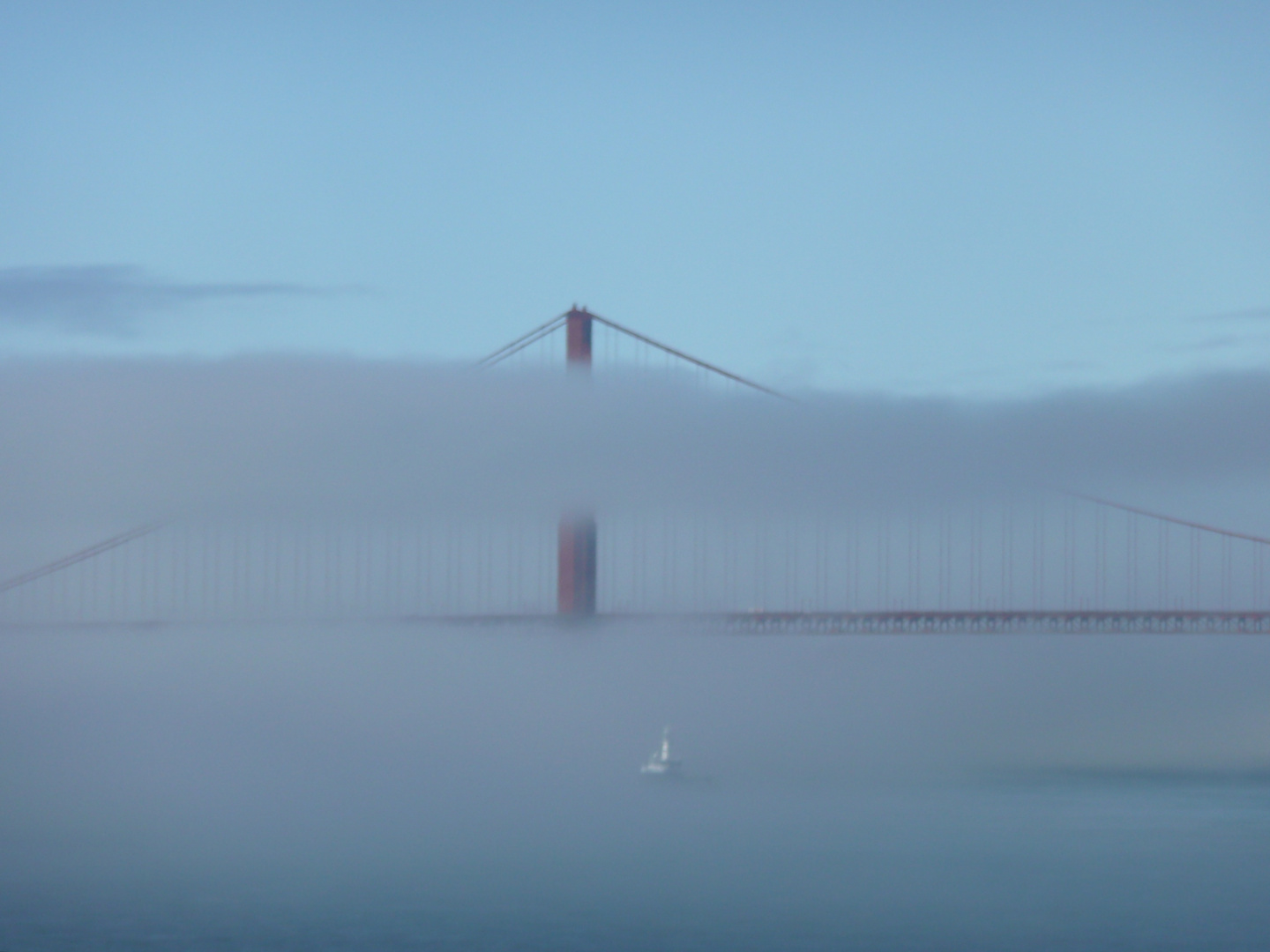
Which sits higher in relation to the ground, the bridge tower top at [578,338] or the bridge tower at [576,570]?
the bridge tower top at [578,338]

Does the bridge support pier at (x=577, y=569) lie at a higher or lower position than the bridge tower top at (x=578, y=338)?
lower

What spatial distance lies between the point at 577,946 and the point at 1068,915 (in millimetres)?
9426

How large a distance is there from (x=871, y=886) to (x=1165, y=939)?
23.0 feet

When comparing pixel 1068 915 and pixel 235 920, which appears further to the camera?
pixel 1068 915

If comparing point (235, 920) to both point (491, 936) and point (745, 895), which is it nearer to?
point (491, 936)

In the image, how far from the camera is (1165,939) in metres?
25.9

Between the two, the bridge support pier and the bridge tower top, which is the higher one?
the bridge tower top

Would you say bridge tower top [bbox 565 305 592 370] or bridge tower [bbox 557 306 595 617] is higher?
bridge tower top [bbox 565 305 592 370]

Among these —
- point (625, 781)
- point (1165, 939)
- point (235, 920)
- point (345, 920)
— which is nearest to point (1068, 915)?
point (1165, 939)

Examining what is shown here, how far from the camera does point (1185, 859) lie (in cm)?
3694

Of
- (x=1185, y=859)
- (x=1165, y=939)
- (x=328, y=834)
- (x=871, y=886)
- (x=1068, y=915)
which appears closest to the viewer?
(x=1165, y=939)

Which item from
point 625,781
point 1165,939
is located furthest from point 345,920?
point 625,781

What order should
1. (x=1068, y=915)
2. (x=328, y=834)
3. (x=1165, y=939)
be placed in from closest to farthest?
(x=1165, y=939) → (x=1068, y=915) → (x=328, y=834)

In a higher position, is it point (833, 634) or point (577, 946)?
point (833, 634)
